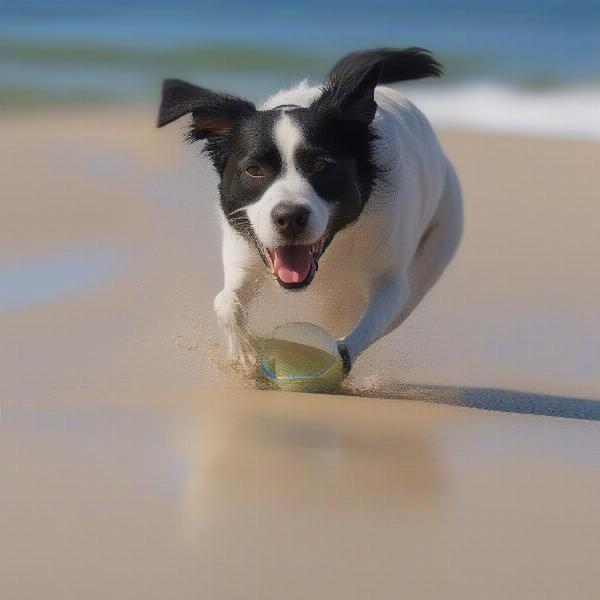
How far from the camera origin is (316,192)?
4.84 m

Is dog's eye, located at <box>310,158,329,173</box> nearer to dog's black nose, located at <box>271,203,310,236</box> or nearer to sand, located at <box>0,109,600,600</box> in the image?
dog's black nose, located at <box>271,203,310,236</box>

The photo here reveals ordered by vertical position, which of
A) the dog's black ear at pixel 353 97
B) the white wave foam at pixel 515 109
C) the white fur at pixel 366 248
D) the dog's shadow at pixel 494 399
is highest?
the dog's black ear at pixel 353 97

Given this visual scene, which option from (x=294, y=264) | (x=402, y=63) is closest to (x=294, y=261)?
(x=294, y=264)

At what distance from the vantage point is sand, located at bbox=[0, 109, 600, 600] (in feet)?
10.7

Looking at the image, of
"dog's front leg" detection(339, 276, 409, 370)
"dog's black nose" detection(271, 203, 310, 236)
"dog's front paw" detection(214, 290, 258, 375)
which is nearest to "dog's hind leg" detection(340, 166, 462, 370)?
"dog's front leg" detection(339, 276, 409, 370)

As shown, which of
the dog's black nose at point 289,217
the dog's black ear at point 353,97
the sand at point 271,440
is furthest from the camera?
the dog's black ear at point 353,97

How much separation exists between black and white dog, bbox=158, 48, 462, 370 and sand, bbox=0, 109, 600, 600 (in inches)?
12.4

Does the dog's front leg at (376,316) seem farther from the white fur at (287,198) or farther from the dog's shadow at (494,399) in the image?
the white fur at (287,198)

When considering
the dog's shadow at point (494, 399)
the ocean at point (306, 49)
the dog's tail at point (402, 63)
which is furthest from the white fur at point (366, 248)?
the ocean at point (306, 49)

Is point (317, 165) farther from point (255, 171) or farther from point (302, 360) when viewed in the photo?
point (302, 360)

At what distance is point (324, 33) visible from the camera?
73.6ft

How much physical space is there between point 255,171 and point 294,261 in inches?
13.2

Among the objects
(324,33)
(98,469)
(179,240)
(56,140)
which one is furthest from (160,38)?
(98,469)

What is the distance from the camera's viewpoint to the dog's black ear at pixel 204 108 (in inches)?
200
